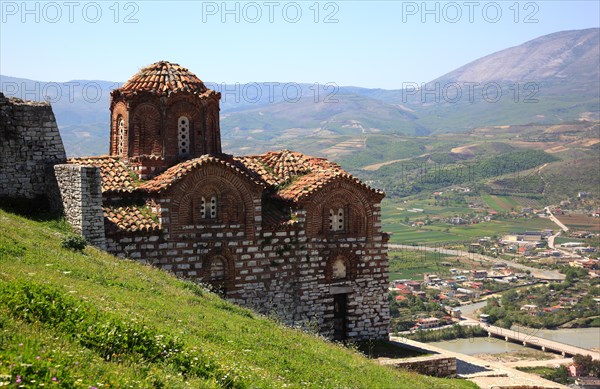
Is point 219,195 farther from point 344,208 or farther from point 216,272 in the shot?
point 344,208

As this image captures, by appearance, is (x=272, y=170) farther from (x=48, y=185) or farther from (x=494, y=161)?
(x=494, y=161)

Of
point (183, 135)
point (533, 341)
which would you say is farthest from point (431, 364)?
point (533, 341)

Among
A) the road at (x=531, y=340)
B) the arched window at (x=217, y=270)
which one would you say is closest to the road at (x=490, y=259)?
the road at (x=531, y=340)

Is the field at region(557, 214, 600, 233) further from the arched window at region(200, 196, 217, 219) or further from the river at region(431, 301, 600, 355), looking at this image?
the arched window at region(200, 196, 217, 219)

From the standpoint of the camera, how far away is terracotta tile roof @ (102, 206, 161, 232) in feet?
64.0

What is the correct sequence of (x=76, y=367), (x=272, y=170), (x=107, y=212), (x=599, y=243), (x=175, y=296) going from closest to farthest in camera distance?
(x=76, y=367)
(x=175, y=296)
(x=107, y=212)
(x=272, y=170)
(x=599, y=243)

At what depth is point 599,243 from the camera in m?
119

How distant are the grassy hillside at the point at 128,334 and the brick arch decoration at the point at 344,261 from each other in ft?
15.2

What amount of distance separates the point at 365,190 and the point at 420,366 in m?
5.50

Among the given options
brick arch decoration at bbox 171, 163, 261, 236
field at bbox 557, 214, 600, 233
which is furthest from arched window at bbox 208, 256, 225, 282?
Result: field at bbox 557, 214, 600, 233

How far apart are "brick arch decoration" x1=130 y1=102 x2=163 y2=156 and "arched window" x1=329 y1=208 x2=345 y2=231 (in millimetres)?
5419

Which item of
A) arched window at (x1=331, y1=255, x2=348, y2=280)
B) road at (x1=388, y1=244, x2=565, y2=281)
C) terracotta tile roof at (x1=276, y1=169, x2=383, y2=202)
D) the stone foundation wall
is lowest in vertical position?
road at (x1=388, y1=244, x2=565, y2=281)

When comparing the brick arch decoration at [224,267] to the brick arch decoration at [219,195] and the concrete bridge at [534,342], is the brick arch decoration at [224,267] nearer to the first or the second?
the brick arch decoration at [219,195]

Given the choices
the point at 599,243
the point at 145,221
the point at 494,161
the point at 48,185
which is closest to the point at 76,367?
the point at 145,221
